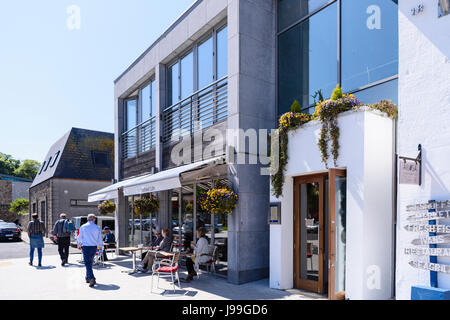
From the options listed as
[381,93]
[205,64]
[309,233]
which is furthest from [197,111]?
[381,93]

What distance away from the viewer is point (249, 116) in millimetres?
8344

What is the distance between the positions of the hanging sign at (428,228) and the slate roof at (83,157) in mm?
24159

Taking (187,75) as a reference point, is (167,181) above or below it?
below

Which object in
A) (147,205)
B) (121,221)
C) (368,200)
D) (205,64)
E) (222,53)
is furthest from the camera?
(121,221)

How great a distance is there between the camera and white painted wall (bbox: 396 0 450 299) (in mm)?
4941

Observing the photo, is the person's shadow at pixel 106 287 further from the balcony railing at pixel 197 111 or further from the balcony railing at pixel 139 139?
the balcony railing at pixel 139 139

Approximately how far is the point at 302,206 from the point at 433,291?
2.98 meters

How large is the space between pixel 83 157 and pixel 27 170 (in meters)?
50.9

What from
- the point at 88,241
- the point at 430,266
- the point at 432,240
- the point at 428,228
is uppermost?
the point at 428,228

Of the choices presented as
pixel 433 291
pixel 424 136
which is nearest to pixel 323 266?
pixel 433 291

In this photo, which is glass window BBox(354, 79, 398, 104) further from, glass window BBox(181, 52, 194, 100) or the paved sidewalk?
glass window BBox(181, 52, 194, 100)

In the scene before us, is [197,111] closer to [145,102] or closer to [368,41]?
[145,102]

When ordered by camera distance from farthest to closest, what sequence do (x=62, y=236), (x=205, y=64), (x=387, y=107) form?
(x=62, y=236), (x=205, y=64), (x=387, y=107)
